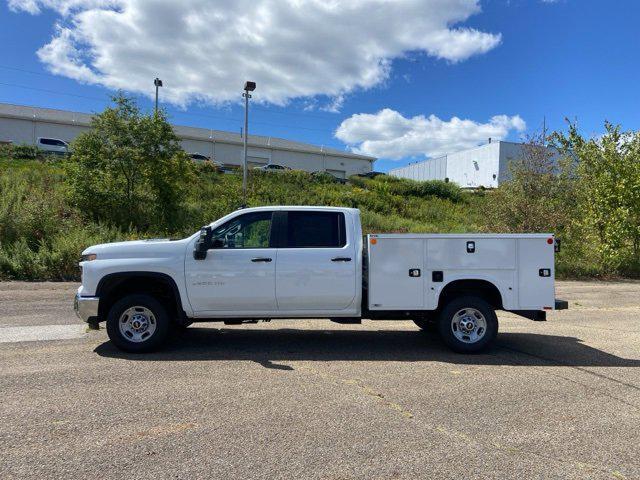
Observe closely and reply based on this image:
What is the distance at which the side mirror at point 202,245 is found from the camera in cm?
639

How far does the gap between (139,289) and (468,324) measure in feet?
15.0

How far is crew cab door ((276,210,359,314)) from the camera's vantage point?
6.54 metres

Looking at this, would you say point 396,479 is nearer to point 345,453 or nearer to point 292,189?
point 345,453

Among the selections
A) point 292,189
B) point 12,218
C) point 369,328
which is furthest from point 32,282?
point 292,189

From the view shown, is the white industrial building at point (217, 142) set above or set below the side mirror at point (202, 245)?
above

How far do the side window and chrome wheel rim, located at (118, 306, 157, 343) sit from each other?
1326 millimetres

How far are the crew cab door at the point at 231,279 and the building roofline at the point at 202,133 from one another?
4016cm

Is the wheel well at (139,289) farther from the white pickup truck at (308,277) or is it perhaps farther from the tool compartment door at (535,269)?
the tool compartment door at (535,269)

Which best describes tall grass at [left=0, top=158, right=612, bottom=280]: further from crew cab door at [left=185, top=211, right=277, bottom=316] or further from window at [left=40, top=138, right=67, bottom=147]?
window at [left=40, top=138, right=67, bottom=147]

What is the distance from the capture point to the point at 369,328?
28.9 ft

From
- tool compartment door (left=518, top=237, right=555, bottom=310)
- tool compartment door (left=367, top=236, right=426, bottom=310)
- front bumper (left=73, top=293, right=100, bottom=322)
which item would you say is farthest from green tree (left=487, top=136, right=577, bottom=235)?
front bumper (left=73, top=293, right=100, bottom=322)

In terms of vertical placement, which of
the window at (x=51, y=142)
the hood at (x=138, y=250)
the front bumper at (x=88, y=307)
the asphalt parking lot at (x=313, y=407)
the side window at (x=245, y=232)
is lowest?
the asphalt parking lot at (x=313, y=407)

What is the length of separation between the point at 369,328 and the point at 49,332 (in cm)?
527

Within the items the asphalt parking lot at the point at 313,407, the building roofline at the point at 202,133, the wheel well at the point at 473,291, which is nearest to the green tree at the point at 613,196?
the asphalt parking lot at the point at 313,407
